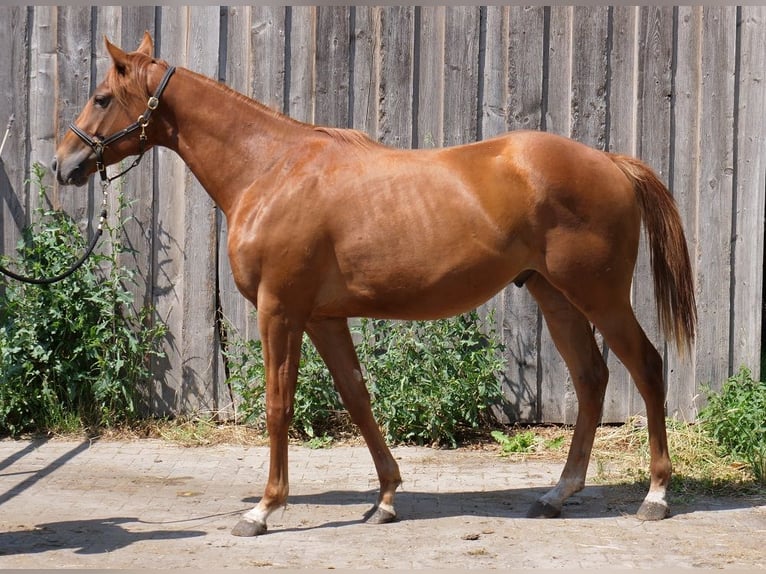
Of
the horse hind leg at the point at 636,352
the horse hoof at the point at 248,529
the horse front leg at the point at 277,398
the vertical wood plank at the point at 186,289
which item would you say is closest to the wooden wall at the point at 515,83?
the vertical wood plank at the point at 186,289

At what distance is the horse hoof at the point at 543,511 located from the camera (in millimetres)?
4789

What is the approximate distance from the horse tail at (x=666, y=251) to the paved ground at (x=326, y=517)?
1001mm

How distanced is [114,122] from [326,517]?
7.68 feet

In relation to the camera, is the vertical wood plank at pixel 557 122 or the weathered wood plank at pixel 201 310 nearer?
the vertical wood plank at pixel 557 122

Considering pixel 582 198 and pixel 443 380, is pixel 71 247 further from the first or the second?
pixel 582 198

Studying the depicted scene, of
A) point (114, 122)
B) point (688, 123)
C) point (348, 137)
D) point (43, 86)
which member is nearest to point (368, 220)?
point (348, 137)

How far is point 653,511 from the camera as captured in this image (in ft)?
15.4

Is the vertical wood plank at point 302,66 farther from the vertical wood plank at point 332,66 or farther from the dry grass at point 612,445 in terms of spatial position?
the dry grass at point 612,445

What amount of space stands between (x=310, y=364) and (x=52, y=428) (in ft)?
6.17

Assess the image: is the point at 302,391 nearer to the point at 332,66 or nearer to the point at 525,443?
the point at 525,443

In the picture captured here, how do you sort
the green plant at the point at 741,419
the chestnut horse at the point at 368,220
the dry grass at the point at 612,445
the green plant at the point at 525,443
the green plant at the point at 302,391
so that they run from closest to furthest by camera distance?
the chestnut horse at the point at 368,220 < the dry grass at the point at 612,445 < the green plant at the point at 741,419 < the green plant at the point at 525,443 < the green plant at the point at 302,391

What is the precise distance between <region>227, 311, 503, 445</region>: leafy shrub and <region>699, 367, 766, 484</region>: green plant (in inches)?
58.2

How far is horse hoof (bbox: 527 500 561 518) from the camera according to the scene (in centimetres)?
479

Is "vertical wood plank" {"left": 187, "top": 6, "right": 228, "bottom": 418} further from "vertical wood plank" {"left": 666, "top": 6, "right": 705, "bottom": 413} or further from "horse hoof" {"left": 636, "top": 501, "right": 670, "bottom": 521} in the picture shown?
"vertical wood plank" {"left": 666, "top": 6, "right": 705, "bottom": 413}
